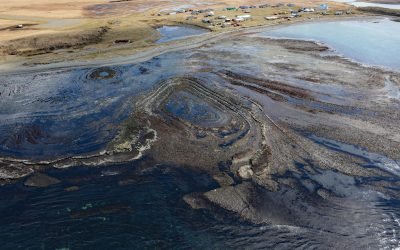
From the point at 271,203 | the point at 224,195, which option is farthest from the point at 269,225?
the point at 224,195

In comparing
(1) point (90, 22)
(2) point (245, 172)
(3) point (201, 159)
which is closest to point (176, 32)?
(1) point (90, 22)

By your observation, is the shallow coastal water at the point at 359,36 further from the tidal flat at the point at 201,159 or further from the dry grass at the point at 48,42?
the dry grass at the point at 48,42

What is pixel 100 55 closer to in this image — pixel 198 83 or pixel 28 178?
pixel 198 83

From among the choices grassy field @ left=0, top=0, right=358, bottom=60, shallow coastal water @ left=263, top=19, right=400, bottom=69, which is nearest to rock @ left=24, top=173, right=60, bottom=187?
grassy field @ left=0, top=0, right=358, bottom=60

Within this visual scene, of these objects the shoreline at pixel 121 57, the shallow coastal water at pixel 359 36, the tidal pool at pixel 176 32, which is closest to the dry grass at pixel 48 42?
the shoreline at pixel 121 57

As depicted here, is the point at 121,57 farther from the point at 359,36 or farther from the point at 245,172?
the point at 359,36

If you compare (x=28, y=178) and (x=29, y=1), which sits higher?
(x=29, y=1)

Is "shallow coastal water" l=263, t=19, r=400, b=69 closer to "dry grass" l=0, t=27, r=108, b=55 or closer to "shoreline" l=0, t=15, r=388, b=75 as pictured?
"shoreline" l=0, t=15, r=388, b=75
